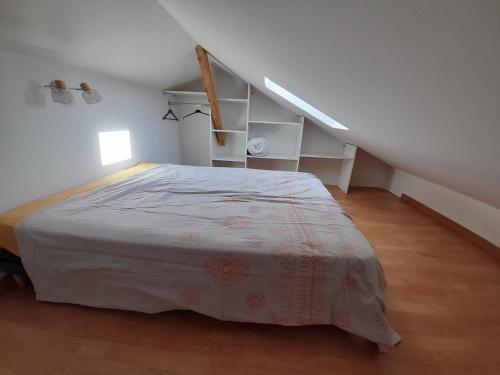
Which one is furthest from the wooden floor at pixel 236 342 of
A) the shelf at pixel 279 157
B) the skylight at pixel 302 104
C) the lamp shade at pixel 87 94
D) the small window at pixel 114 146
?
the shelf at pixel 279 157

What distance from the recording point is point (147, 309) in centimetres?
124

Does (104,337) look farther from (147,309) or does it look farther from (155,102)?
(155,102)

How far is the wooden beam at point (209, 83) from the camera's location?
8.12 ft

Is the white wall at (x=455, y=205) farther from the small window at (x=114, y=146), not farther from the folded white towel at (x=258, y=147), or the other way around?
the small window at (x=114, y=146)

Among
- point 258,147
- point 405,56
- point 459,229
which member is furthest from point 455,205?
point 405,56

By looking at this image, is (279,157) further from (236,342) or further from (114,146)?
(236,342)

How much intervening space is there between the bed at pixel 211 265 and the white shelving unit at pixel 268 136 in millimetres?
2364

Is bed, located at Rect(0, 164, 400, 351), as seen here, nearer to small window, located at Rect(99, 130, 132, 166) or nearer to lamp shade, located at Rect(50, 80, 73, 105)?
lamp shade, located at Rect(50, 80, 73, 105)

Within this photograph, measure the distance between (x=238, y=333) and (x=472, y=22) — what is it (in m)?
1.49

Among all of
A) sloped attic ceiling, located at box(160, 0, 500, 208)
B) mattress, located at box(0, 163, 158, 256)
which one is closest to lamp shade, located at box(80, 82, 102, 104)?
mattress, located at box(0, 163, 158, 256)

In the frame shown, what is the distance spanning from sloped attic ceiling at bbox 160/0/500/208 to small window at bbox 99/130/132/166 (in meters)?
1.60

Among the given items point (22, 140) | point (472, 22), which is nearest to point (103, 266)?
point (22, 140)

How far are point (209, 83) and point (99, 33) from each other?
134 centimetres

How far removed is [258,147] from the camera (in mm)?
3551
